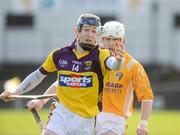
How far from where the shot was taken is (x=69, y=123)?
992 cm

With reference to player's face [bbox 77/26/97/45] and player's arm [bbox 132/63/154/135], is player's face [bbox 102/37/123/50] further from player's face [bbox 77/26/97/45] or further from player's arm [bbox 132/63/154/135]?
player's face [bbox 77/26/97/45]

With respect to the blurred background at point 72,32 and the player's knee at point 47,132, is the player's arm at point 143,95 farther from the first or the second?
the blurred background at point 72,32

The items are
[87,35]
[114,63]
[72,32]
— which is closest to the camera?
[114,63]

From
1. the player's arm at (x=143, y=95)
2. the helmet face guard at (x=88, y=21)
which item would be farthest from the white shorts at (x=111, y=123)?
the helmet face guard at (x=88, y=21)

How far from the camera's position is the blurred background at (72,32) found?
33375 mm

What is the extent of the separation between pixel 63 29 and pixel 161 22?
391cm

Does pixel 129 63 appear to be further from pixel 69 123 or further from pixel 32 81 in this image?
pixel 69 123

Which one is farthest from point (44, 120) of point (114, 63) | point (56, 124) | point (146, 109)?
point (114, 63)

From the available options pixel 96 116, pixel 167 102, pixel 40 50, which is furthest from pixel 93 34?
pixel 40 50

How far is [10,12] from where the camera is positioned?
34.8m

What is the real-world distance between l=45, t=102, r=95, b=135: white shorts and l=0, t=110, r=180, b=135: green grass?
11.6m

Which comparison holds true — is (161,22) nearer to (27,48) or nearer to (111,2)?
(111,2)

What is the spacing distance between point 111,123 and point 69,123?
49.8 inches

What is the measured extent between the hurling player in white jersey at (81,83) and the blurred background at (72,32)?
22407 mm
